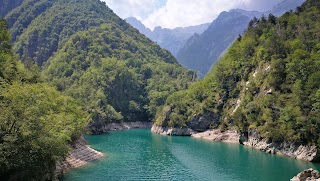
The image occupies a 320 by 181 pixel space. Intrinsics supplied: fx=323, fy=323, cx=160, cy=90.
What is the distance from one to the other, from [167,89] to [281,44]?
98369 mm

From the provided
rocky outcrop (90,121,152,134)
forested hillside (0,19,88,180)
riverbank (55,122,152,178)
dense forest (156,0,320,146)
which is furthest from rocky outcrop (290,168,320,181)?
rocky outcrop (90,121,152,134)

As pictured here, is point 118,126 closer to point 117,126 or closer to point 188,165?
point 117,126

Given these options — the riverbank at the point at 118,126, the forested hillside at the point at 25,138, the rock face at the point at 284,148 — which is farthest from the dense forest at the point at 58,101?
the rock face at the point at 284,148

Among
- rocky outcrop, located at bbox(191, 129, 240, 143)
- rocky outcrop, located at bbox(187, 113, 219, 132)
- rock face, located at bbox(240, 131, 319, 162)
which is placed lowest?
rock face, located at bbox(240, 131, 319, 162)

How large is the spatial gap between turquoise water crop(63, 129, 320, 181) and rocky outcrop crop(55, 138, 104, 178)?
1517 millimetres

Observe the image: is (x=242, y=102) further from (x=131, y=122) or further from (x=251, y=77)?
(x=131, y=122)

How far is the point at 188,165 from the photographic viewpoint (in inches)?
2410

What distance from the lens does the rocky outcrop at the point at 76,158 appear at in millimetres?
49925

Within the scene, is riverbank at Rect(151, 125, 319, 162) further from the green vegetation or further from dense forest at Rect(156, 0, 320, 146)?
the green vegetation

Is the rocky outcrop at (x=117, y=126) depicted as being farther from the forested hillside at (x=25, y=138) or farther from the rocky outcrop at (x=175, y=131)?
the forested hillside at (x=25, y=138)

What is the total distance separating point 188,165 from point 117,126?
301 feet

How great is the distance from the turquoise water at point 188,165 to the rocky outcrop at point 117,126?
4543cm

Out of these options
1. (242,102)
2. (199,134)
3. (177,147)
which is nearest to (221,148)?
(177,147)

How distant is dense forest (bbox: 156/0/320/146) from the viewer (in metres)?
77.4
